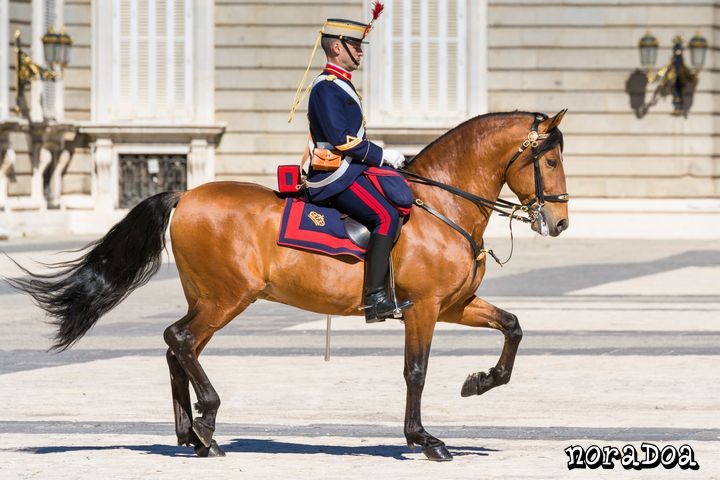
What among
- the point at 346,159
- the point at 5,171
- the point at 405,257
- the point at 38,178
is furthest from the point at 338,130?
the point at 38,178

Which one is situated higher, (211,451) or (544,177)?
(544,177)

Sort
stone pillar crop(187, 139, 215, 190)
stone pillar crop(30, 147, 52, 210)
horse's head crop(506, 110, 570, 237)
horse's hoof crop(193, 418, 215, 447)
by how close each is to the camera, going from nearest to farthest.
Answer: horse's hoof crop(193, 418, 215, 447), horse's head crop(506, 110, 570, 237), stone pillar crop(30, 147, 52, 210), stone pillar crop(187, 139, 215, 190)

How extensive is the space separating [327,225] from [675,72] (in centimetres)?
2605

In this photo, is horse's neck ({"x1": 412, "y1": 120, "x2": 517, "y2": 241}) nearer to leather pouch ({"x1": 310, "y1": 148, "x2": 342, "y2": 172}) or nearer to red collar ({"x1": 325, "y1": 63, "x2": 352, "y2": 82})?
leather pouch ({"x1": 310, "y1": 148, "x2": 342, "y2": 172})

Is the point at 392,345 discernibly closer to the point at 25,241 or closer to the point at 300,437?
the point at 300,437

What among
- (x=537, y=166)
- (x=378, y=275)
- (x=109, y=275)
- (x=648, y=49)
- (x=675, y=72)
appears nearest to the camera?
(x=378, y=275)

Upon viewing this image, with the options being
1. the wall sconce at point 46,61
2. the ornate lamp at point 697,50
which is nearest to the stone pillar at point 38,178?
the wall sconce at point 46,61

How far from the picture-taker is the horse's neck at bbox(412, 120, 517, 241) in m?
9.72

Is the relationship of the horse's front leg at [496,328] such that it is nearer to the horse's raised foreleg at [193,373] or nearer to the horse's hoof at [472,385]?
the horse's hoof at [472,385]

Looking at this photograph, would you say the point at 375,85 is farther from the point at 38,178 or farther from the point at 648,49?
the point at 38,178

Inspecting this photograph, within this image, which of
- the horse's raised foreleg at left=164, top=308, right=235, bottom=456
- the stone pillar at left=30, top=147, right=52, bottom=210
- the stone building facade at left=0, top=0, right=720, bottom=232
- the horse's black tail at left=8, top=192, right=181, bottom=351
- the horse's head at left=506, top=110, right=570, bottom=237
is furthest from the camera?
the stone building facade at left=0, top=0, right=720, bottom=232

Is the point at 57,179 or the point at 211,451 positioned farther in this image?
the point at 57,179

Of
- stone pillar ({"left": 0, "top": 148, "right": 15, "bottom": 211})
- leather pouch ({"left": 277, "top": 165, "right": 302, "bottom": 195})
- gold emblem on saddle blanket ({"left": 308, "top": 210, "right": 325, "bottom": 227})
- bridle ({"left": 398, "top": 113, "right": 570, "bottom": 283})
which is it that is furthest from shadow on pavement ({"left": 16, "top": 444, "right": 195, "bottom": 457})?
stone pillar ({"left": 0, "top": 148, "right": 15, "bottom": 211})

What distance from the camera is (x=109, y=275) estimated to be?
396 inches
